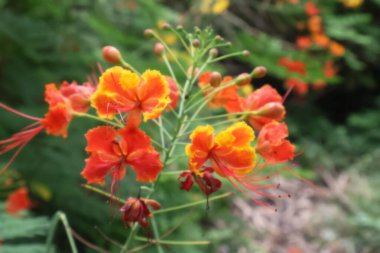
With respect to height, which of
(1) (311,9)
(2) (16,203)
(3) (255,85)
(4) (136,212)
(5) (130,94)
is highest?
(5) (130,94)

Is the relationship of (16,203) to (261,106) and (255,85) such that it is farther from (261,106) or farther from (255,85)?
(255,85)

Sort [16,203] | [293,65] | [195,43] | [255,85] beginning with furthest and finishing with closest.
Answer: [255,85], [293,65], [16,203], [195,43]

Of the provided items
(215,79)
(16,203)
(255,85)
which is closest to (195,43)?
(215,79)

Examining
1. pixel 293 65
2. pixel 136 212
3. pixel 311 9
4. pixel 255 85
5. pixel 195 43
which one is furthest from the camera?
pixel 255 85

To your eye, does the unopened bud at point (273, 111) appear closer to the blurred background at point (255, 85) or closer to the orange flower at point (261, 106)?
the orange flower at point (261, 106)

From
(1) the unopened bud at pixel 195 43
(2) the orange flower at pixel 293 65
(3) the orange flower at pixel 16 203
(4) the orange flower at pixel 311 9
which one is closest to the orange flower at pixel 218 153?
(1) the unopened bud at pixel 195 43

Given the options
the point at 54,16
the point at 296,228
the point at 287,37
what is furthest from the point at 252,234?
the point at 287,37

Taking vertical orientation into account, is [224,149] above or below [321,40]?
above
